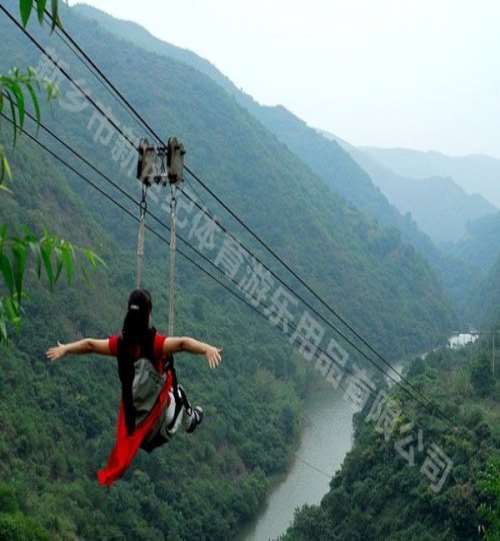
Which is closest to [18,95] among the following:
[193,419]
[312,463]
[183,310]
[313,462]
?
[193,419]

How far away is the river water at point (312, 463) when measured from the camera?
2223 centimetres

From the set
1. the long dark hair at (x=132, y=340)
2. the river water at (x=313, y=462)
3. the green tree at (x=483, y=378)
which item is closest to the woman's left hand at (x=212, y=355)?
the long dark hair at (x=132, y=340)

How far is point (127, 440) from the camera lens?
6.64 feet

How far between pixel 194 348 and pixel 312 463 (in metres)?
26.2

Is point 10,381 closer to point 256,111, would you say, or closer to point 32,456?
point 32,456

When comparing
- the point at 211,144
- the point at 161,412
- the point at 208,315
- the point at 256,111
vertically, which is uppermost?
the point at 256,111

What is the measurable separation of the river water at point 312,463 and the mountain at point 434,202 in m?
107

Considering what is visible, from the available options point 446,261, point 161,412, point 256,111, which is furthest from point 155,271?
point 256,111

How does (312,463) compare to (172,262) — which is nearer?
(172,262)

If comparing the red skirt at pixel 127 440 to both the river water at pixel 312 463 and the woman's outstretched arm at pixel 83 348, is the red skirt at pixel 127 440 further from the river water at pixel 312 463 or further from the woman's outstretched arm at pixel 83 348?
the river water at pixel 312 463

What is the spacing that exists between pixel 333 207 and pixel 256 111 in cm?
4224

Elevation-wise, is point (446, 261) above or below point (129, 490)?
above

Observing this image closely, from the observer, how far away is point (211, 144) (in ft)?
173

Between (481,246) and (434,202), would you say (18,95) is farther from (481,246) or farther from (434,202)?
(434,202)
